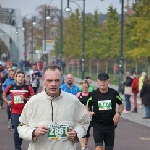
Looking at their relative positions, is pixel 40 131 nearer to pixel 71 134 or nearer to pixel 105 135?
pixel 71 134

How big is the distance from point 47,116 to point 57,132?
0.21 metres

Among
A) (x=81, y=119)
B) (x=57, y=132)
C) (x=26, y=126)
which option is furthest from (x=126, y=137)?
(x=57, y=132)

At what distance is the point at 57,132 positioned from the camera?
6.04 meters

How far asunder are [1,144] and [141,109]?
13804 millimetres

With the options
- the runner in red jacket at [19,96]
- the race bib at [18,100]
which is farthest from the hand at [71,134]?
the race bib at [18,100]

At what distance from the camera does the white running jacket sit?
6.16m

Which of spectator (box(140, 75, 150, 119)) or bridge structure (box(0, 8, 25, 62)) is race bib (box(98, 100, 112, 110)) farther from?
bridge structure (box(0, 8, 25, 62))

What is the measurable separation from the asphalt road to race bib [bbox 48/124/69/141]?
8538mm

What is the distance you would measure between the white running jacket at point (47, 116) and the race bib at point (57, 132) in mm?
65

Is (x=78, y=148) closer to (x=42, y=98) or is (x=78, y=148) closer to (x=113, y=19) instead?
(x=42, y=98)

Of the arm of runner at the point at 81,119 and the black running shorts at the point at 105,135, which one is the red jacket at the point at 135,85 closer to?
the black running shorts at the point at 105,135

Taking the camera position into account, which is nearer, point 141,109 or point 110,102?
point 110,102

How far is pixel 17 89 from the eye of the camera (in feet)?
45.4

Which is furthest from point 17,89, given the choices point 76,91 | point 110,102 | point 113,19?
point 113,19
